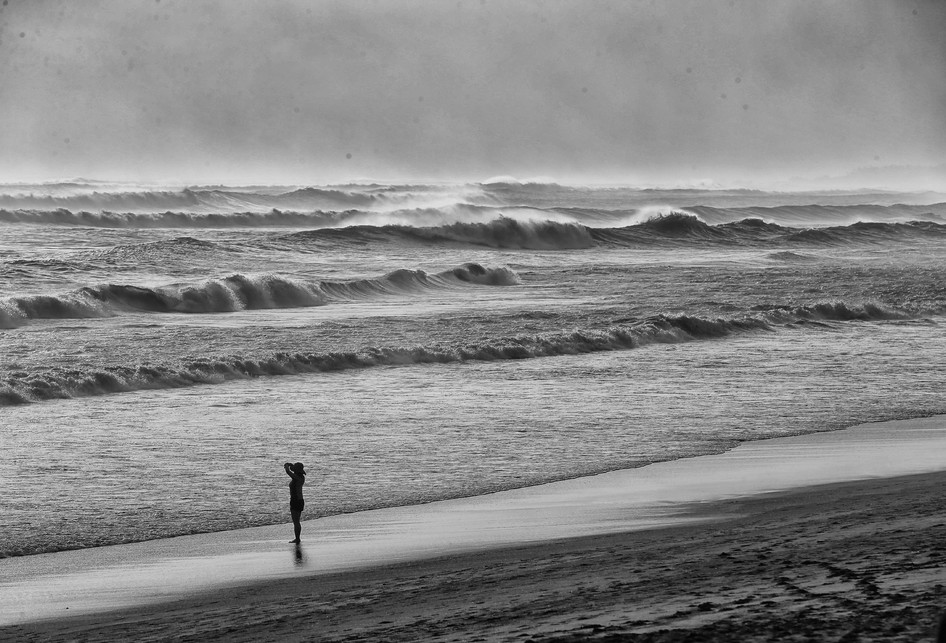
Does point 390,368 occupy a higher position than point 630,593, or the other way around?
point 390,368

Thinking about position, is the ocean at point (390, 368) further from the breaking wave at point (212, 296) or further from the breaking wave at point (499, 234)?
the breaking wave at point (499, 234)

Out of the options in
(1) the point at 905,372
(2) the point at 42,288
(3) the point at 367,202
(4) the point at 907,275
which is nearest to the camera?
(1) the point at 905,372

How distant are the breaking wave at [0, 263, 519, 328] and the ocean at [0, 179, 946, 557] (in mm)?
67

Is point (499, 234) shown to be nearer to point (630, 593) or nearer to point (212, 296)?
point (212, 296)

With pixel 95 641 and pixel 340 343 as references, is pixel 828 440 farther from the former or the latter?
pixel 340 343

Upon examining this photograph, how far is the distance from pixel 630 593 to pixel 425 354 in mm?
12416

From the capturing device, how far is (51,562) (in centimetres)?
769

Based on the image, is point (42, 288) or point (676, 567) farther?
point (42, 288)

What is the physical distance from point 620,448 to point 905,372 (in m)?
7.00

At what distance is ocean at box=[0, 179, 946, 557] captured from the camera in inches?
400

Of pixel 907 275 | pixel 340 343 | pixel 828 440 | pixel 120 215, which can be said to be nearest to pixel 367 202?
pixel 120 215

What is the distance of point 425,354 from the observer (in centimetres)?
1825

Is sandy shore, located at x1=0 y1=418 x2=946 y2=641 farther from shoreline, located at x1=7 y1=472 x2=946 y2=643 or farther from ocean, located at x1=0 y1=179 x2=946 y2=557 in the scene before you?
ocean, located at x1=0 y1=179 x2=946 y2=557

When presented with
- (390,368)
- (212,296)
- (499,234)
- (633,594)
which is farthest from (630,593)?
(499,234)
